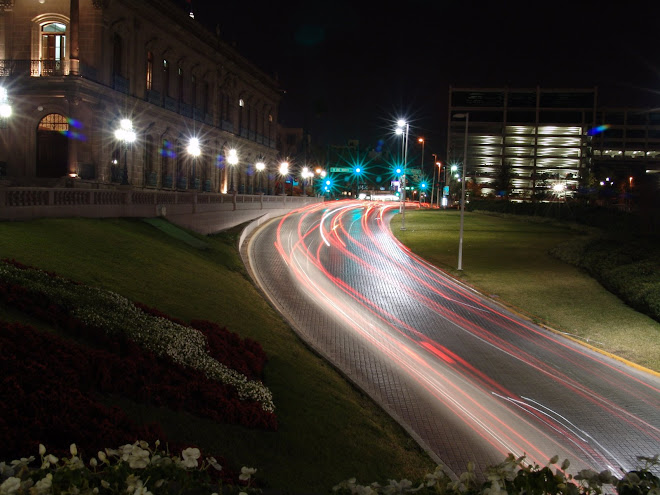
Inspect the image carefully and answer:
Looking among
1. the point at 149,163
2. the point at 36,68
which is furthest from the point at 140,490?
the point at 149,163

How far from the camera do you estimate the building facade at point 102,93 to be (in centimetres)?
3541

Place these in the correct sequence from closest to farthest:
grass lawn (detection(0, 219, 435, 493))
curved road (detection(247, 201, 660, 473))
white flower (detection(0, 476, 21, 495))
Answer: white flower (detection(0, 476, 21, 495)) → grass lawn (detection(0, 219, 435, 493)) → curved road (detection(247, 201, 660, 473))

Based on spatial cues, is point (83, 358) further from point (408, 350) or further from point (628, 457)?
point (408, 350)

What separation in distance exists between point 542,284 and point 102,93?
28.3 m

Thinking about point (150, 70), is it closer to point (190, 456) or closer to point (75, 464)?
point (75, 464)

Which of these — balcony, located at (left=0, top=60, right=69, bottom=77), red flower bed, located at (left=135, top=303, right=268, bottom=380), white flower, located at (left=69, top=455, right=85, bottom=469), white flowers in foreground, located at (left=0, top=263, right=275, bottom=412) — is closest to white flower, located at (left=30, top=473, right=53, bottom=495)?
white flower, located at (left=69, top=455, right=85, bottom=469)

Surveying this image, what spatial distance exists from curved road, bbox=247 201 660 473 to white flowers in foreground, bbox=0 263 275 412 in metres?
3.73

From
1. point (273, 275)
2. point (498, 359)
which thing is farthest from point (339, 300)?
point (498, 359)

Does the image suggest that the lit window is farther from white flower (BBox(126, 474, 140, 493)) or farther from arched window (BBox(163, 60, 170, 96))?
white flower (BBox(126, 474, 140, 493))

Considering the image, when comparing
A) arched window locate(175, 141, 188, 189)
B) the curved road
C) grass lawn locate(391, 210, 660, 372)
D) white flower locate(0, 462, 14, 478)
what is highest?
arched window locate(175, 141, 188, 189)

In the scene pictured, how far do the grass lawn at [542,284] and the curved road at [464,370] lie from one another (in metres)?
1.17

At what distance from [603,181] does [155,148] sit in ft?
375

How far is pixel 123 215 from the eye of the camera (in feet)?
86.9

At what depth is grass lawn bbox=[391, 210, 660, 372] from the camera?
20.7 metres
